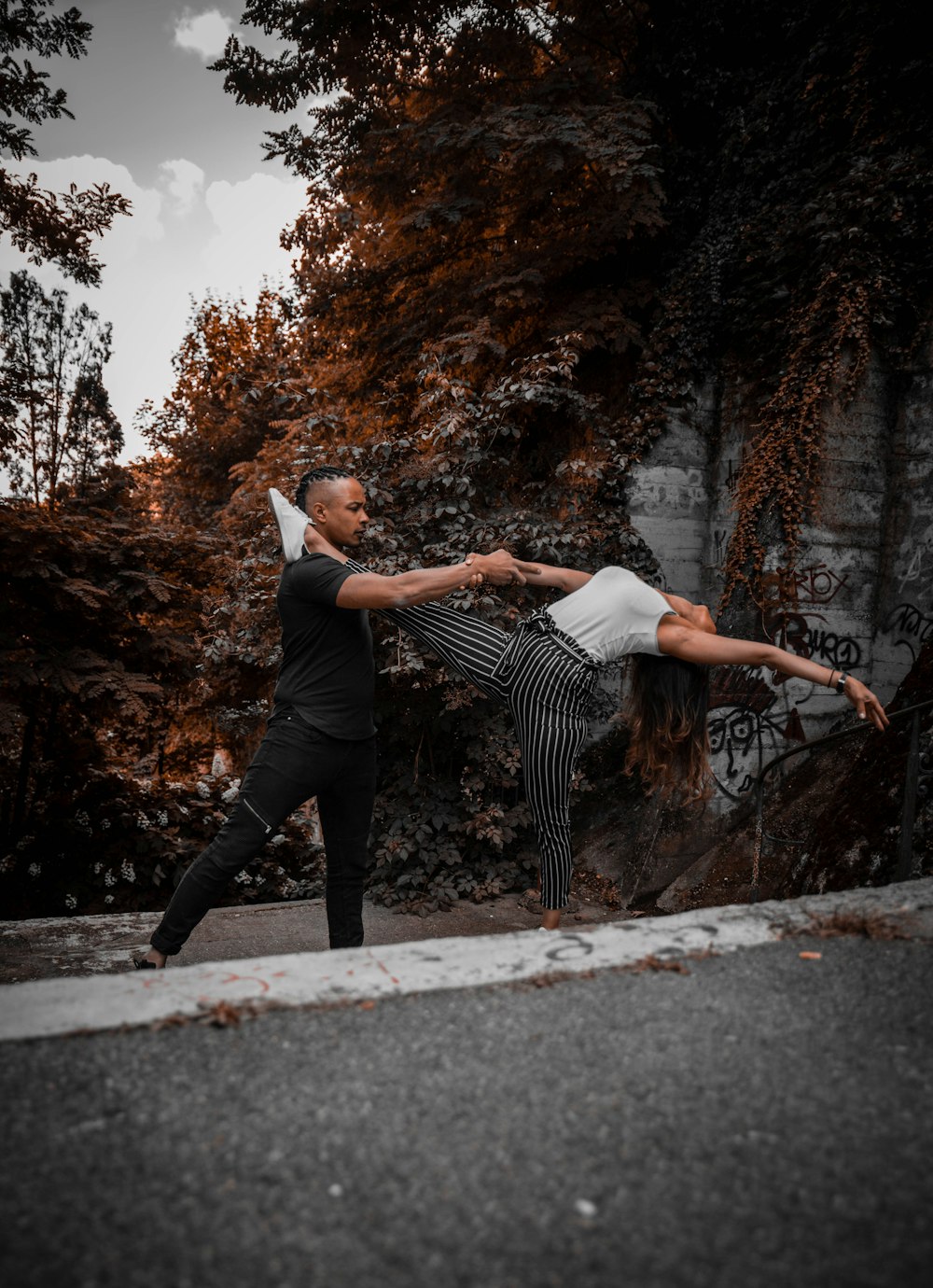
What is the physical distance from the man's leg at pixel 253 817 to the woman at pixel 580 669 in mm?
615

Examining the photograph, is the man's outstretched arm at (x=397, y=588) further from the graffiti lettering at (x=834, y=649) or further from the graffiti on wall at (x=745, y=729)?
the graffiti lettering at (x=834, y=649)

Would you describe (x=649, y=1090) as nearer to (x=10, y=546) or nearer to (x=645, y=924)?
(x=645, y=924)

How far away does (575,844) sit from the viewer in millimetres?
7223

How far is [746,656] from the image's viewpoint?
3.00 meters

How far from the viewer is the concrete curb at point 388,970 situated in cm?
185

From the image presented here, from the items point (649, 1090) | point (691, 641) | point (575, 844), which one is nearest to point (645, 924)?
point (649, 1090)

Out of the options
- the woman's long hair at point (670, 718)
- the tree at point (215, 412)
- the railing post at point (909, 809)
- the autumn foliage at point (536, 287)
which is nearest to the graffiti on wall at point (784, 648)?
the autumn foliage at point (536, 287)

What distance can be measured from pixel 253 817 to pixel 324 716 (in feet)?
1.47

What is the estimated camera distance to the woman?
3164 millimetres

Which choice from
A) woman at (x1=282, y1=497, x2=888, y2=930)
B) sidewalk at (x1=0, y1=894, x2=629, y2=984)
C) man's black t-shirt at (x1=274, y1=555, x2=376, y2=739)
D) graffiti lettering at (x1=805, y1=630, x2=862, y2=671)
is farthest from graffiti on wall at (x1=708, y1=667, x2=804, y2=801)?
man's black t-shirt at (x1=274, y1=555, x2=376, y2=739)

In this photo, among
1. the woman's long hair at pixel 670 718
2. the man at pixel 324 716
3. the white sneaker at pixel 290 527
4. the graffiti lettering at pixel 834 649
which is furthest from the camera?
the graffiti lettering at pixel 834 649

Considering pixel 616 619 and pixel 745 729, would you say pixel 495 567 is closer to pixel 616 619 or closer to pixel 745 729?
pixel 616 619

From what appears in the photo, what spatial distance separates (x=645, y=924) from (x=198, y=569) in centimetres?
503

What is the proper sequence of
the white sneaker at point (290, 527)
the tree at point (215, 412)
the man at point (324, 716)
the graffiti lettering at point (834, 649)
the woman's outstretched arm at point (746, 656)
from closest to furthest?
the woman's outstretched arm at point (746, 656)
the man at point (324, 716)
the white sneaker at point (290, 527)
the graffiti lettering at point (834, 649)
the tree at point (215, 412)
